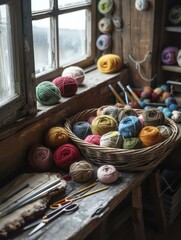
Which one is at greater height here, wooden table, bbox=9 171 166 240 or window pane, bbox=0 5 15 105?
window pane, bbox=0 5 15 105

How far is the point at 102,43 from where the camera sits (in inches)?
91.0

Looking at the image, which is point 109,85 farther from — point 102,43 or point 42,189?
point 42,189

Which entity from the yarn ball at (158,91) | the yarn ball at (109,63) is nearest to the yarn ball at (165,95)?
the yarn ball at (158,91)

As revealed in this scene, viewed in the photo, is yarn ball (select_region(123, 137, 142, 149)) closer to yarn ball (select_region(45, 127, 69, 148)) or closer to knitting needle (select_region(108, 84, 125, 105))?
yarn ball (select_region(45, 127, 69, 148))

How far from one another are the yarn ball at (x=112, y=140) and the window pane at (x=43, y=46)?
22.2 inches

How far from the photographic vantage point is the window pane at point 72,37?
213 cm

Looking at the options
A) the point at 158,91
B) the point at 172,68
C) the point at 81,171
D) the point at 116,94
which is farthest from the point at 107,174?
the point at 172,68

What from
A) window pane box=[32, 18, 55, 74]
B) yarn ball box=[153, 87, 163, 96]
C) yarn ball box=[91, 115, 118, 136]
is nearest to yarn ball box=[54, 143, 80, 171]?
yarn ball box=[91, 115, 118, 136]

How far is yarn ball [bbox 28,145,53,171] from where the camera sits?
5.46ft

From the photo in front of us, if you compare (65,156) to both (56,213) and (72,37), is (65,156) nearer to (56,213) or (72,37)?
(56,213)

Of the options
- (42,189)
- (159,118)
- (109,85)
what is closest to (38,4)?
(109,85)

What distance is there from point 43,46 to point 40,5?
7.9 inches

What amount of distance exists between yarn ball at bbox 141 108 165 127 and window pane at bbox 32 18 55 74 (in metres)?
0.57

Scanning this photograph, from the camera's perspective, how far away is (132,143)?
1.66 metres
